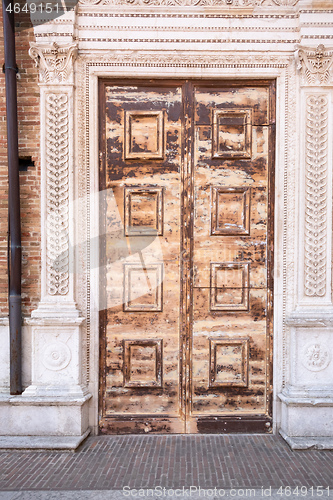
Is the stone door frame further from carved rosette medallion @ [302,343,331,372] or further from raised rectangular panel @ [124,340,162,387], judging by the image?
raised rectangular panel @ [124,340,162,387]

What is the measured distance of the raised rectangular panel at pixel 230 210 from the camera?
4613mm

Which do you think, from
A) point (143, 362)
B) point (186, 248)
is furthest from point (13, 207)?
point (143, 362)

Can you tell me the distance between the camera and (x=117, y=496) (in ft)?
11.0

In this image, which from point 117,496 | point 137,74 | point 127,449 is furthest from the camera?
point 137,74

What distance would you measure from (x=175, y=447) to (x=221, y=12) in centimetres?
521

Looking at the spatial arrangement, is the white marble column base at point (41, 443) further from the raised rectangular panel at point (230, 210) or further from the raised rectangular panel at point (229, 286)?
the raised rectangular panel at point (230, 210)

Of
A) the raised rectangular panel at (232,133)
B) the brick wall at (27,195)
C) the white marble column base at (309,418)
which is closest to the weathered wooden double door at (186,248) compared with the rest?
the raised rectangular panel at (232,133)

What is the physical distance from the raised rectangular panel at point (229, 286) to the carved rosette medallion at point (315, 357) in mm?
875

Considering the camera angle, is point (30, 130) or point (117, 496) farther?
point (30, 130)

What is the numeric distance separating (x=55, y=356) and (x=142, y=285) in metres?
1.35

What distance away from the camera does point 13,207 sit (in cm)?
440

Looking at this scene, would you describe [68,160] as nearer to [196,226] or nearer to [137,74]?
[137,74]

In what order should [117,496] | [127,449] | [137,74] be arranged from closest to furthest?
[117,496]
[127,449]
[137,74]

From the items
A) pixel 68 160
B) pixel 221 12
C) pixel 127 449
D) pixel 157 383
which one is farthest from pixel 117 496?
pixel 221 12
